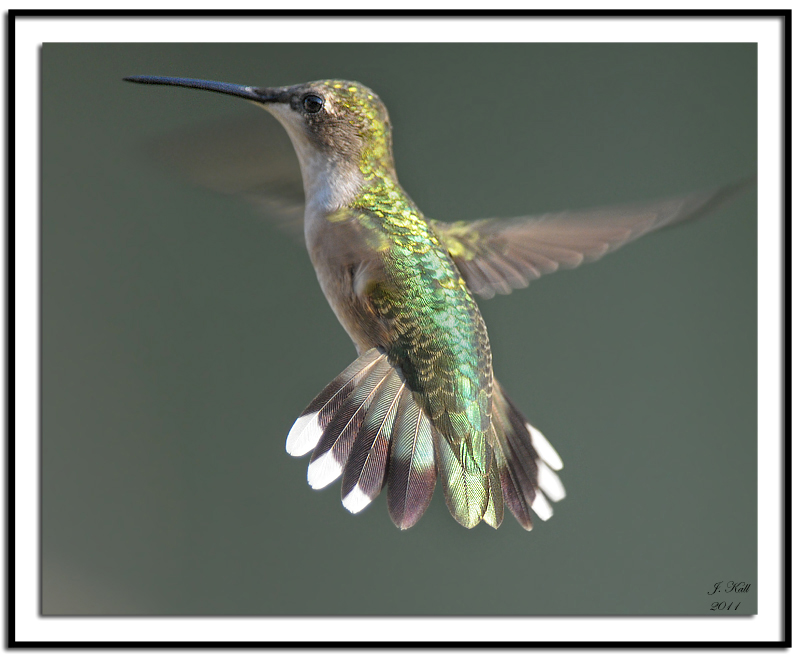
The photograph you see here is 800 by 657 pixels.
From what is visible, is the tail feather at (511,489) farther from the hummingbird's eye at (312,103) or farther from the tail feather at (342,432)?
the hummingbird's eye at (312,103)

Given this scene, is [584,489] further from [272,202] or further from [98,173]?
[98,173]

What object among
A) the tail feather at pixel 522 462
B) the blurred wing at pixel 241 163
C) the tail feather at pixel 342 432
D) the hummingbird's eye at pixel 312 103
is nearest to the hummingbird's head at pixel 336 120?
the hummingbird's eye at pixel 312 103

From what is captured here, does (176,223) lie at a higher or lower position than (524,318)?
higher

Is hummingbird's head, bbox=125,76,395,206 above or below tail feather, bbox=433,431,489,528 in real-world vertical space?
above

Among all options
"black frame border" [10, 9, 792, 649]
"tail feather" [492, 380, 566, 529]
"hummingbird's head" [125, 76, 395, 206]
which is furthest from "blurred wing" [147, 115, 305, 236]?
"tail feather" [492, 380, 566, 529]

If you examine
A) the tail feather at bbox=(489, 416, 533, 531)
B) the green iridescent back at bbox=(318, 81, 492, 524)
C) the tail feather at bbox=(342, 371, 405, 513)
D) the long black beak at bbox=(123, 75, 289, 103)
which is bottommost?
the tail feather at bbox=(489, 416, 533, 531)

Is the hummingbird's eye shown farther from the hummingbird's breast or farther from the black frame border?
the black frame border
